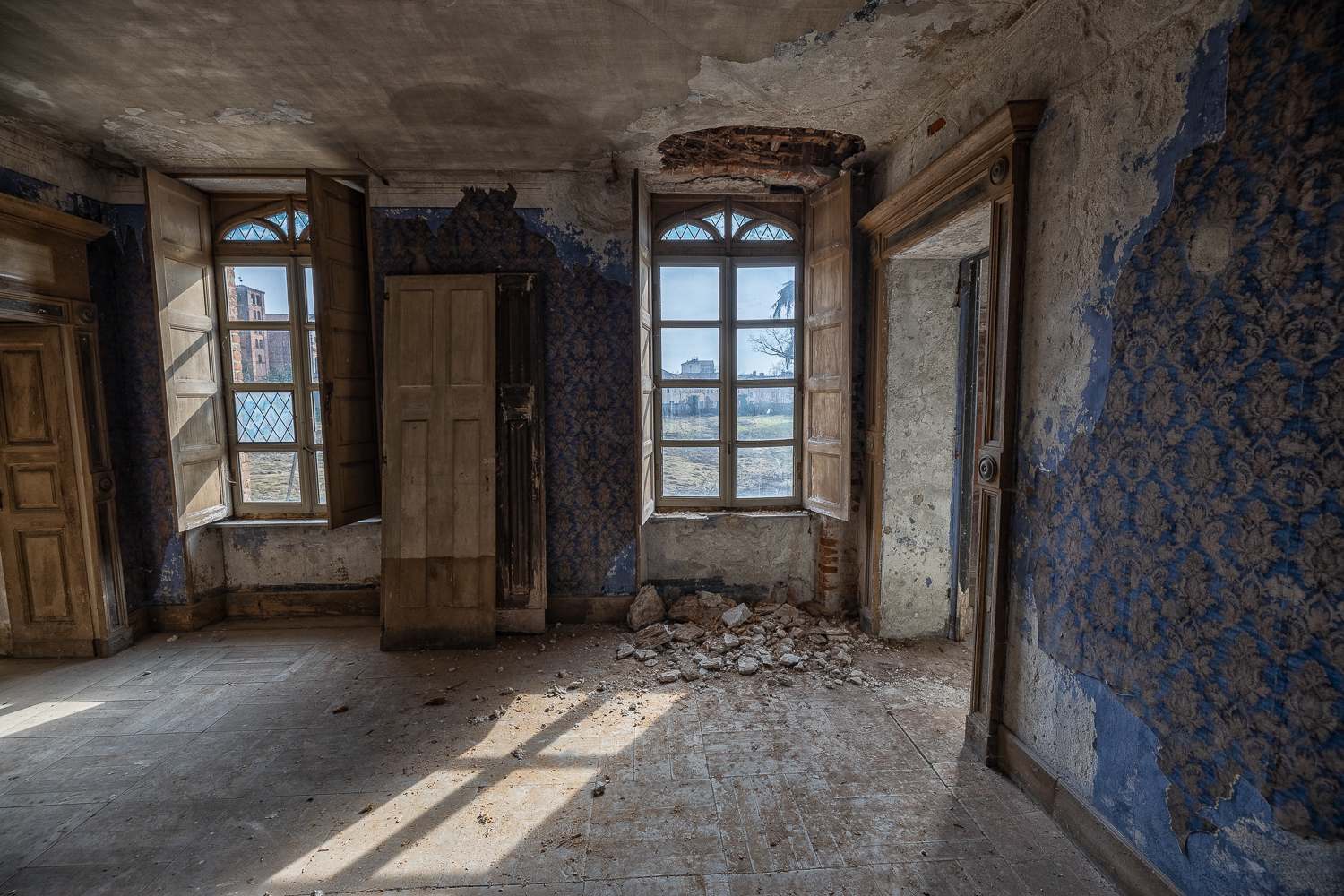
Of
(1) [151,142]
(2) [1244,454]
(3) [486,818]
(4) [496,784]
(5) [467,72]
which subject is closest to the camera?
(2) [1244,454]

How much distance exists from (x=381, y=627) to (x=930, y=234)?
4269 mm

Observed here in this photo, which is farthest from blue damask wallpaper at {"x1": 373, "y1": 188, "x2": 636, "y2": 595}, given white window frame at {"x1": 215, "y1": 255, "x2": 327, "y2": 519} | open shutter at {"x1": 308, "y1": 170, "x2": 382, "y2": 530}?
white window frame at {"x1": 215, "y1": 255, "x2": 327, "y2": 519}

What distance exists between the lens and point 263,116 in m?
3.35

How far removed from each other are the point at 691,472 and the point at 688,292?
1.43m

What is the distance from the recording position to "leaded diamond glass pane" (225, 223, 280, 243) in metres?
4.54

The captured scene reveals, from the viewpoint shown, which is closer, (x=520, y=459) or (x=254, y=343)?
(x=520, y=459)

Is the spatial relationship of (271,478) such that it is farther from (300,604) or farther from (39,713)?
(39,713)

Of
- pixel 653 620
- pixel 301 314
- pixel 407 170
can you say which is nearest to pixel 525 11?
pixel 407 170

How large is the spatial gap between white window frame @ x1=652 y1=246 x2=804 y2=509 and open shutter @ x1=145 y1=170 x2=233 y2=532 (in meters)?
3.35

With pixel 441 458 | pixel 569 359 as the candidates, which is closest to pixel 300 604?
pixel 441 458

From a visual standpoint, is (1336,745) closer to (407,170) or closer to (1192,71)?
(1192,71)

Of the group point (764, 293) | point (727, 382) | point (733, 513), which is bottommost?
point (733, 513)

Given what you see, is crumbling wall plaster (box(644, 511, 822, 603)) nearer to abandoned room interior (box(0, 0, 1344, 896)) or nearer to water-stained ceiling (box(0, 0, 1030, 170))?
abandoned room interior (box(0, 0, 1344, 896))

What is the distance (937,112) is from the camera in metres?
3.20
